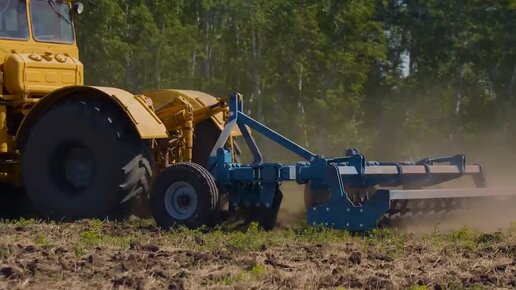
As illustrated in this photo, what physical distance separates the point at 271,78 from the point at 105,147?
17.7 meters

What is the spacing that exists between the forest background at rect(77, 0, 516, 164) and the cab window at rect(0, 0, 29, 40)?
14.1 metres

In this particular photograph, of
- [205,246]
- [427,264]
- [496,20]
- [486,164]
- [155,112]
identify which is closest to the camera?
[427,264]

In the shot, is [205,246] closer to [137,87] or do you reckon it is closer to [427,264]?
[427,264]

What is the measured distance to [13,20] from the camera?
466 inches

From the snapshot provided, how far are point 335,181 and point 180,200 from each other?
1794 millimetres

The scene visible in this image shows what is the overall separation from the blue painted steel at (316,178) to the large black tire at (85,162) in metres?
0.94

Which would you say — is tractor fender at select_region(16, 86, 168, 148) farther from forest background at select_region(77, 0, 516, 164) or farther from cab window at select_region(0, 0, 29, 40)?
forest background at select_region(77, 0, 516, 164)

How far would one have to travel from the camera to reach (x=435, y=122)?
93.9 feet

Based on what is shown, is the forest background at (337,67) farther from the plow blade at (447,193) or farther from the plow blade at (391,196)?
the plow blade at (447,193)

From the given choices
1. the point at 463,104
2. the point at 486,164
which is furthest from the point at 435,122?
the point at 486,164

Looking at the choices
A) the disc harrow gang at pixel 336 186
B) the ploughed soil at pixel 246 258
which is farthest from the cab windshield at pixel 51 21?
the ploughed soil at pixel 246 258

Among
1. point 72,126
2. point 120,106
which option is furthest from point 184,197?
point 72,126

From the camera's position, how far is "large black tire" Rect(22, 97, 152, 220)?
35.3ft

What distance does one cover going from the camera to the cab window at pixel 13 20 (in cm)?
1173
